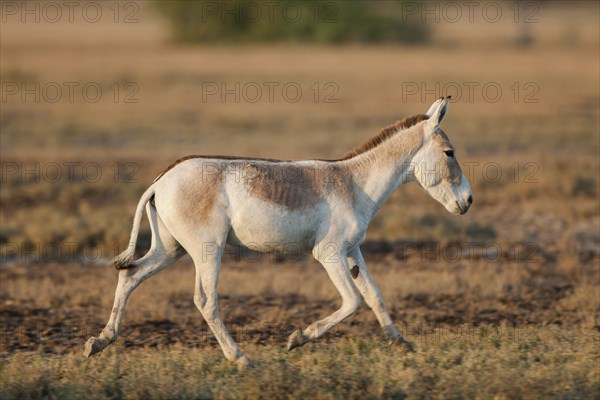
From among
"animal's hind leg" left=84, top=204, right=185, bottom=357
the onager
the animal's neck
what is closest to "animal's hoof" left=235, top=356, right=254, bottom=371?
the onager

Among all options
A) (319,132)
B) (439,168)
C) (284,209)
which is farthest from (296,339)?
(319,132)

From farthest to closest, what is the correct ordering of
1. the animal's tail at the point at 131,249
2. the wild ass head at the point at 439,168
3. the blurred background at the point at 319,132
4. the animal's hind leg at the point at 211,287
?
the blurred background at the point at 319,132 → the wild ass head at the point at 439,168 → the animal's tail at the point at 131,249 → the animal's hind leg at the point at 211,287

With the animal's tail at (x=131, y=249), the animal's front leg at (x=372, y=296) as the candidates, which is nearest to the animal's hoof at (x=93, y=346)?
the animal's tail at (x=131, y=249)

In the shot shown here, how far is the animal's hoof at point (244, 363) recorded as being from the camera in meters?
7.21

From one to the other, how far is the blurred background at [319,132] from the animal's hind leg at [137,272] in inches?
52.2

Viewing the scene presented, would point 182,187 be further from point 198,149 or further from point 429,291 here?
point 198,149

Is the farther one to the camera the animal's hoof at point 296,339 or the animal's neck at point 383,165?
the animal's neck at point 383,165

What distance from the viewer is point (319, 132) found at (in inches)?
960

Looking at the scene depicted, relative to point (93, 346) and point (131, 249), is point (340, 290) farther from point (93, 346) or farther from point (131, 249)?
point (93, 346)

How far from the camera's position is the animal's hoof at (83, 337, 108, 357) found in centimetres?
756

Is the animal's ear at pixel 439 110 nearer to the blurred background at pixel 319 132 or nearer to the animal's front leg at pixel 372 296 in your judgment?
the animal's front leg at pixel 372 296

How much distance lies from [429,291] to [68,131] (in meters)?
15.9

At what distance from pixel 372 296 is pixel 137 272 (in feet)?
6.14

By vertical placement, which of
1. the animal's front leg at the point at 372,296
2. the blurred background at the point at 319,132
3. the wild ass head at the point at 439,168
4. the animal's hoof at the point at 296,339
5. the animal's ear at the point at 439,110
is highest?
the animal's ear at the point at 439,110
